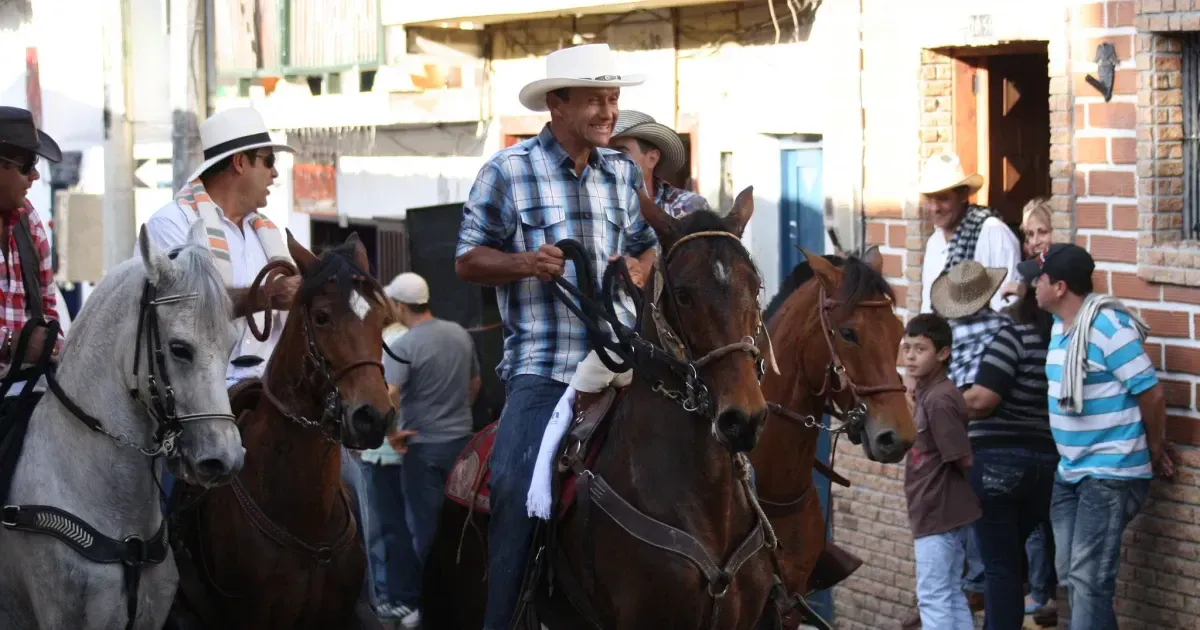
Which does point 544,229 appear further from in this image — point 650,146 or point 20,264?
point 650,146

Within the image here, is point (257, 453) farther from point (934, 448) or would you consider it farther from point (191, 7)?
point (191, 7)

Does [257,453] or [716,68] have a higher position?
[716,68]

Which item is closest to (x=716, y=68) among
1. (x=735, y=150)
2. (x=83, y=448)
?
(x=735, y=150)

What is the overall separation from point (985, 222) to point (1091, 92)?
1.05 meters

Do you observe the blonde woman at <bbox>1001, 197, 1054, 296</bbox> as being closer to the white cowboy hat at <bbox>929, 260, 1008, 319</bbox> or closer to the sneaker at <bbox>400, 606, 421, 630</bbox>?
the white cowboy hat at <bbox>929, 260, 1008, 319</bbox>

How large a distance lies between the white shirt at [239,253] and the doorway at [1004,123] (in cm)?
503

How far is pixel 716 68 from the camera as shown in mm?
12984

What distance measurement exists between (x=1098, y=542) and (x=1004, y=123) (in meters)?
3.70

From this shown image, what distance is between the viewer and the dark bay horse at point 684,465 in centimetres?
529

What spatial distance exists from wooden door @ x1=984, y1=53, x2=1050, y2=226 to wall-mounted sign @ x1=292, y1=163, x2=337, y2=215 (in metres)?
9.35

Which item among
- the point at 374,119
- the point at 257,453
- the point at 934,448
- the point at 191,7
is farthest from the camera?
the point at 191,7

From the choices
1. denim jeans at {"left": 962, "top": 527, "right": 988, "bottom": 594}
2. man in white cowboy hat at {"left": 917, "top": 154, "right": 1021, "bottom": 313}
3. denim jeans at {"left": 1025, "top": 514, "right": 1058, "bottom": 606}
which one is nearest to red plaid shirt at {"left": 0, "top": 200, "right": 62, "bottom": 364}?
man in white cowboy hat at {"left": 917, "top": 154, "right": 1021, "bottom": 313}

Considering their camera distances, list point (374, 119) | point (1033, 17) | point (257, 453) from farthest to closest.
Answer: point (374, 119), point (1033, 17), point (257, 453)

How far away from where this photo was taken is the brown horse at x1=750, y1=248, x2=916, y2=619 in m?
6.77
